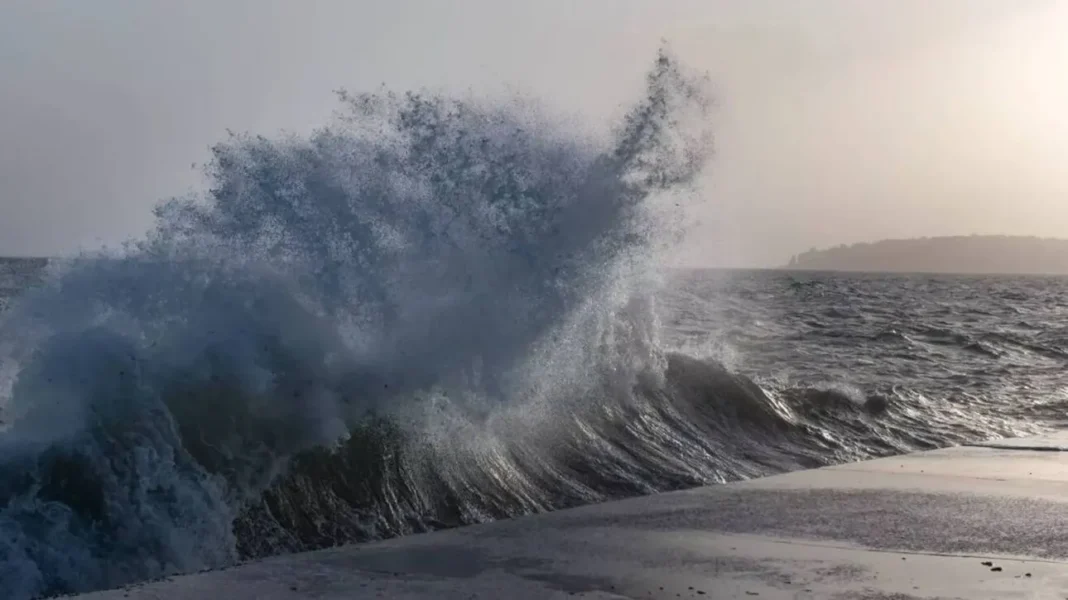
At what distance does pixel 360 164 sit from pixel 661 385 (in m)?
4.11

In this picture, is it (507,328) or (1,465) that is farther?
(507,328)

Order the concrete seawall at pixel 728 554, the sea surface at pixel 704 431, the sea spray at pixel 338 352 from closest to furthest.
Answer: the concrete seawall at pixel 728 554 < the sea spray at pixel 338 352 < the sea surface at pixel 704 431

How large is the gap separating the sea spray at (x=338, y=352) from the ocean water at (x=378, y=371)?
0.02m

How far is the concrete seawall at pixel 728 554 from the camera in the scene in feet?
15.9

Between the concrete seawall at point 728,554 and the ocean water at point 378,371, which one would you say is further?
the ocean water at point 378,371

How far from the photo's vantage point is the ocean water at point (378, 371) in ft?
19.2

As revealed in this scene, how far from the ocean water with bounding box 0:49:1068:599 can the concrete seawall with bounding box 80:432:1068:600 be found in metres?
0.59

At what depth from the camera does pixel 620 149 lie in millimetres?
10305

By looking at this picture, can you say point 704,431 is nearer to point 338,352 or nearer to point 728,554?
point 338,352

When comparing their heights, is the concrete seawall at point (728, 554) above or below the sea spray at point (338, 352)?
below

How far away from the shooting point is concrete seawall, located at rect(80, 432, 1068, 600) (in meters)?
4.86

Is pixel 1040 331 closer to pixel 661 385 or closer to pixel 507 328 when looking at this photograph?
pixel 661 385

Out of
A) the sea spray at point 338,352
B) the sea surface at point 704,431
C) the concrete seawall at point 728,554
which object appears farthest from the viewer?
the sea surface at point 704,431

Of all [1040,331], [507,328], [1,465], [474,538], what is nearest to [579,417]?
[507,328]
